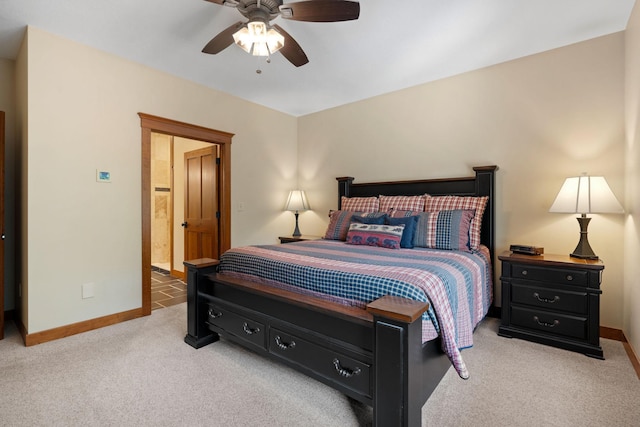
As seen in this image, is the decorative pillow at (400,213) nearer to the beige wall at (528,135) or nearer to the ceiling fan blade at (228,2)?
the beige wall at (528,135)

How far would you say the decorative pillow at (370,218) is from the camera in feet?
10.6

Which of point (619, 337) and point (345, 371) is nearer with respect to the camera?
point (345, 371)

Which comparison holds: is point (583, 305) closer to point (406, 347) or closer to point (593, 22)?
point (406, 347)

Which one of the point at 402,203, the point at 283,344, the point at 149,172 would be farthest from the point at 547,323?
the point at 149,172

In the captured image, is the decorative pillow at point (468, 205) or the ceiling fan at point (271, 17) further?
the decorative pillow at point (468, 205)

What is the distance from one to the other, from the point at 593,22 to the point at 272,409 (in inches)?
148

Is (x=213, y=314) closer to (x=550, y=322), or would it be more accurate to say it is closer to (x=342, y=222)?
(x=342, y=222)

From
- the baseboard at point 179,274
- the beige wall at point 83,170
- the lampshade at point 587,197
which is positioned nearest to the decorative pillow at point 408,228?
the lampshade at point 587,197

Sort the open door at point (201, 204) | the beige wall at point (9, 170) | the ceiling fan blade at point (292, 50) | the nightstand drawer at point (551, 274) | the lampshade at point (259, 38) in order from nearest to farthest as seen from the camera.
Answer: the lampshade at point (259, 38), the ceiling fan blade at point (292, 50), the nightstand drawer at point (551, 274), the beige wall at point (9, 170), the open door at point (201, 204)

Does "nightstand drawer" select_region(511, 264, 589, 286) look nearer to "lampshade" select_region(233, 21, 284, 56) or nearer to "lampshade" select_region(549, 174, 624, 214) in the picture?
"lampshade" select_region(549, 174, 624, 214)

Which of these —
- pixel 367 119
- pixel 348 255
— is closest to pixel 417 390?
pixel 348 255

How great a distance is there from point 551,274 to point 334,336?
1966mm

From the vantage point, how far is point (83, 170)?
2.87 meters

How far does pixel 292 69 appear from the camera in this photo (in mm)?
3406
